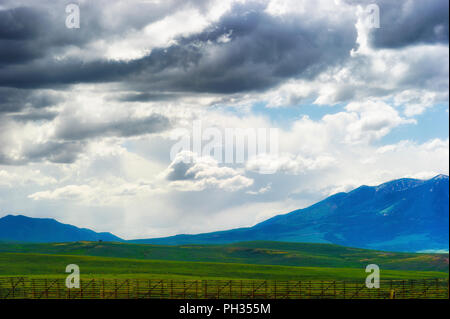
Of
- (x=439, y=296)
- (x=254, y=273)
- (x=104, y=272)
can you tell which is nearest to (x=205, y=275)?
(x=254, y=273)

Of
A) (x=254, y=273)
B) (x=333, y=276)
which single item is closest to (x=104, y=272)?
(x=254, y=273)
